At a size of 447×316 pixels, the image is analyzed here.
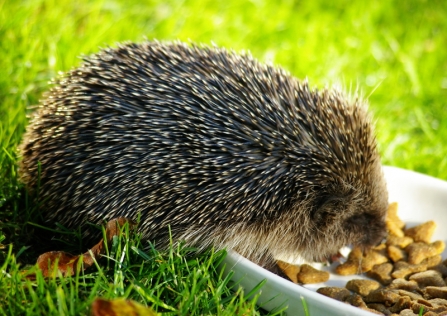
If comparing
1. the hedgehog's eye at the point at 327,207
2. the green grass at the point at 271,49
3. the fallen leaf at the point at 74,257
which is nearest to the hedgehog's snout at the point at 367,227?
the hedgehog's eye at the point at 327,207

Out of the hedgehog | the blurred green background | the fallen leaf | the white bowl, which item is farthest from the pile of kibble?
the fallen leaf

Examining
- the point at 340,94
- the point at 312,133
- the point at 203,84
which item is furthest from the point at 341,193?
the point at 203,84

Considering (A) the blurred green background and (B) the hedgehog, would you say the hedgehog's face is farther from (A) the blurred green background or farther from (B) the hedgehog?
(A) the blurred green background

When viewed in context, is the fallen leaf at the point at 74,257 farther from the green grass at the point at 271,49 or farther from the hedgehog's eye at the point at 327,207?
the hedgehog's eye at the point at 327,207

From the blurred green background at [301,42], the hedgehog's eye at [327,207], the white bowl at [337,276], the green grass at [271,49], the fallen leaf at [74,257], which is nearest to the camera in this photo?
the white bowl at [337,276]

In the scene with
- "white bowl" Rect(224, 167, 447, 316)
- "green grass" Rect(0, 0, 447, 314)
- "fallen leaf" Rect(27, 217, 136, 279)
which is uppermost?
"green grass" Rect(0, 0, 447, 314)

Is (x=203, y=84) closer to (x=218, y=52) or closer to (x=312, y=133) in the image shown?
(x=218, y=52)

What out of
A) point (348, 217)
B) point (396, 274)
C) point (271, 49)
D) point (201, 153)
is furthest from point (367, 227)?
point (271, 49)
